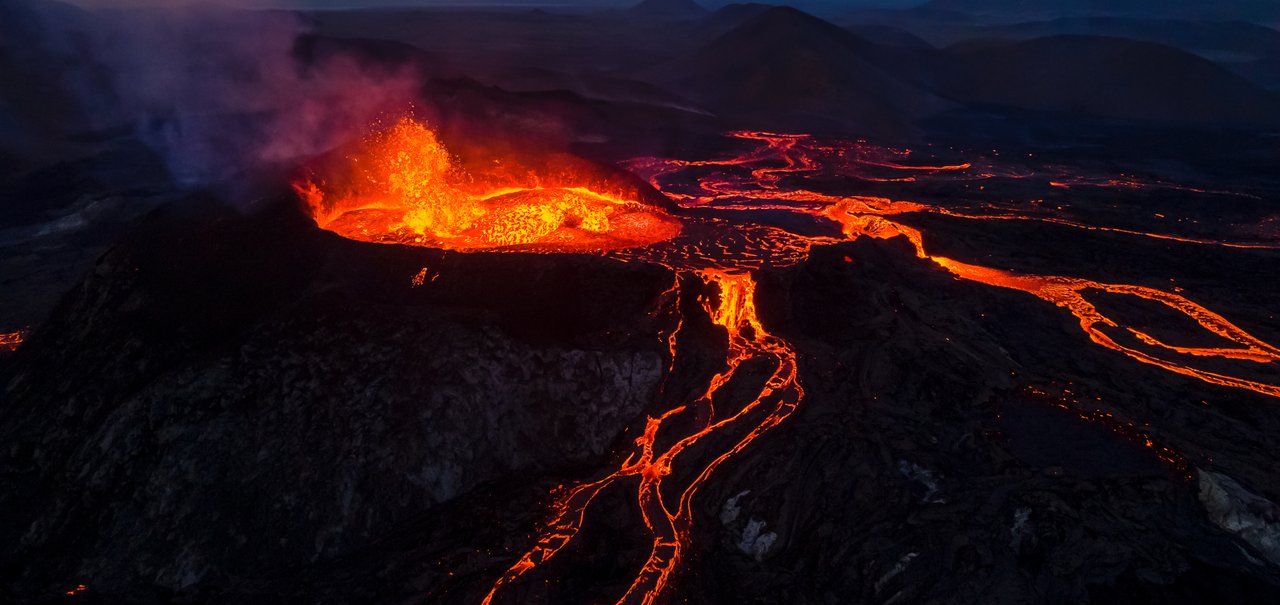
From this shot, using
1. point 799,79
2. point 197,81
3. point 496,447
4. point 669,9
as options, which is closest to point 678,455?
point 496,447

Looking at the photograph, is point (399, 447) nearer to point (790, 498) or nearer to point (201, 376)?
point (201, 376)

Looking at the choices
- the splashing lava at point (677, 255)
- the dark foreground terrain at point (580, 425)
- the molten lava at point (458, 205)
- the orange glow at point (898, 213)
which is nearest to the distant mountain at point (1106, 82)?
the orange glow at point (898, 213)

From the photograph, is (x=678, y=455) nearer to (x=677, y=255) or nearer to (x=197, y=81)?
(x=677, y=255)

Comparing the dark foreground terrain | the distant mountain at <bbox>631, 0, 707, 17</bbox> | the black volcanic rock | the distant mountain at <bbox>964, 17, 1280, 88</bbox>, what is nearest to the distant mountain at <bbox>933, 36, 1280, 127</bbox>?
the distant mountain at <bbox>964, 17, 1280, 88</bbox>

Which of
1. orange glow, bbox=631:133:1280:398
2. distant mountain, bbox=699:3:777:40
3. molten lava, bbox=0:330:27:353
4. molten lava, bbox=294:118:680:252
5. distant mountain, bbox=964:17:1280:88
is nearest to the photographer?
orange glow, bbox=631:133:1280:398

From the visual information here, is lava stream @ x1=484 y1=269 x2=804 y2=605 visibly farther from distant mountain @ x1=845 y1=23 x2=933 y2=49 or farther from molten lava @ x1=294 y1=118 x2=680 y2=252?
distant mountain @ x1=845 y1=23 x2=933 y2=49
